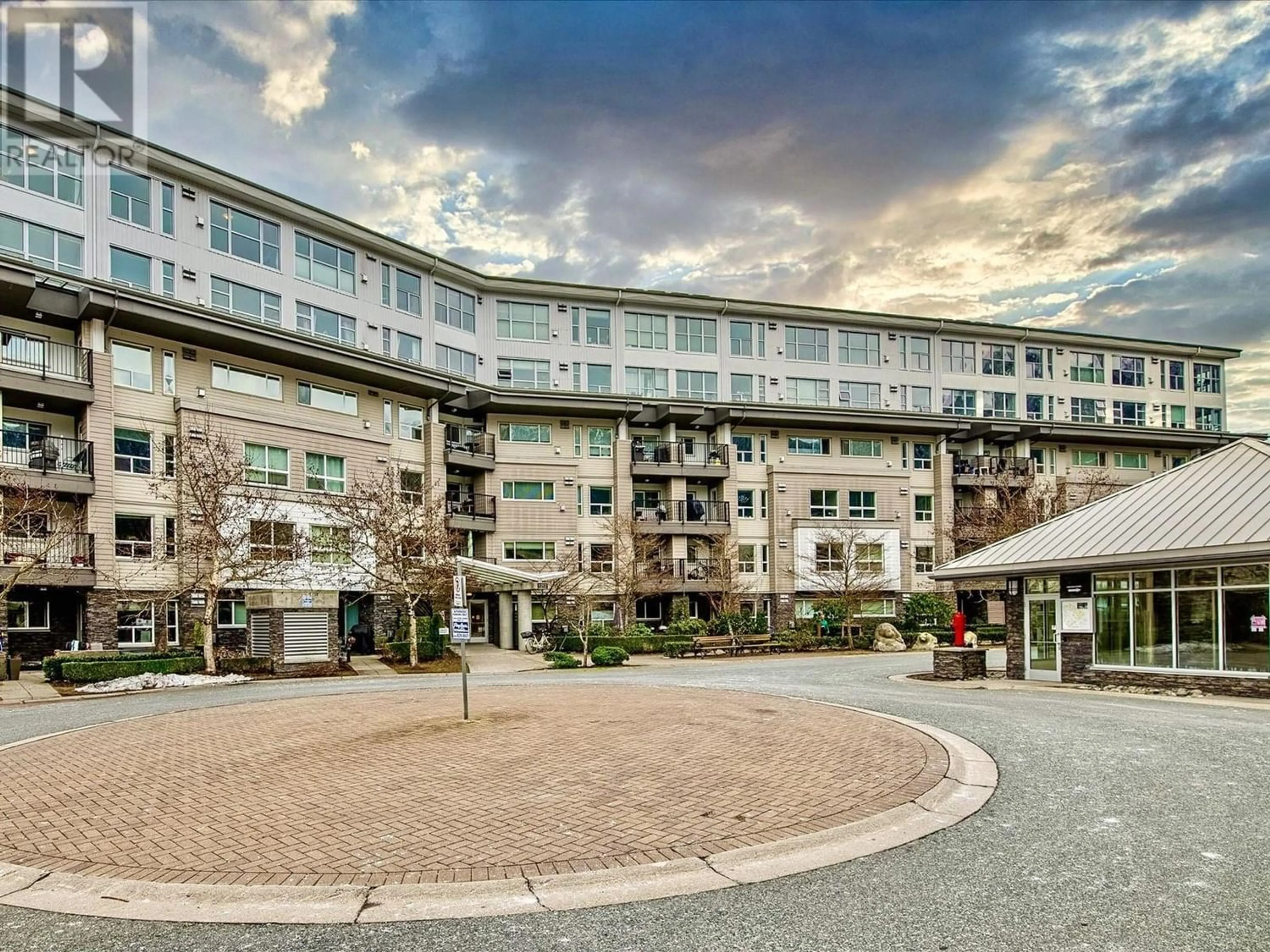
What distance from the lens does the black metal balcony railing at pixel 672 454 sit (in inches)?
1763

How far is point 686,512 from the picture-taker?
146 feet

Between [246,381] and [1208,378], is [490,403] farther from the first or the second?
[1208,378]

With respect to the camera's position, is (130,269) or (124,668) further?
(130,269)

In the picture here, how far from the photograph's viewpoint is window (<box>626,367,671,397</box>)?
46.6 metres

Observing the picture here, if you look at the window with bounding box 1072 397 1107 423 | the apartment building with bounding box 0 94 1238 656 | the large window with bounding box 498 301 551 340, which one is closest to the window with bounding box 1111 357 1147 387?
the apartment building with bounding box 0 94 1238 656

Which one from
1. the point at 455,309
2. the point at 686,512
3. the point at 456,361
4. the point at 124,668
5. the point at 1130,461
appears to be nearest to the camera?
the point at 124,668

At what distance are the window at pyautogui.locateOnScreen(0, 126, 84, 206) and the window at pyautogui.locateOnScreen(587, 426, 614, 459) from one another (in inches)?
956

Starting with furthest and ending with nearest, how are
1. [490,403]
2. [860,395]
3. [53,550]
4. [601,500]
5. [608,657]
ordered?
[860,395] < [601,500] < [490,403] < [608,657] < [53,550]

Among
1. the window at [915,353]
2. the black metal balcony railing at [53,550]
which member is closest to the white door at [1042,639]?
the black metal balcony railing at [53,550]

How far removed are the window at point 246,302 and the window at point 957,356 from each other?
39031 mm

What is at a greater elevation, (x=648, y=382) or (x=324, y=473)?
(x=648, y=382)

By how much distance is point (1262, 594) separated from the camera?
1623cm

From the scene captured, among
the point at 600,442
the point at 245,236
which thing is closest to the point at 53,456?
the point at 245,236

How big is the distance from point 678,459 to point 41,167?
30165 mm
